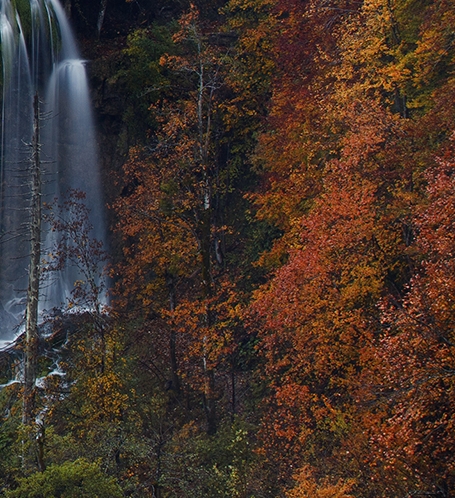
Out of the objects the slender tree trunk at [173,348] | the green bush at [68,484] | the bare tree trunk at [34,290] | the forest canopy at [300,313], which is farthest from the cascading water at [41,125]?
the green bush at [68,484]

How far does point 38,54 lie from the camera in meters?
20.6

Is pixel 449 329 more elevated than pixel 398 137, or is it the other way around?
pixel 398 137

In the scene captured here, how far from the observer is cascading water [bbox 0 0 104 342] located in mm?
19875

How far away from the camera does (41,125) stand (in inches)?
835

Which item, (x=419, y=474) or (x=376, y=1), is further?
(x=376, y=1)

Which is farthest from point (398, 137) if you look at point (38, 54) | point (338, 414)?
point (38, 54)

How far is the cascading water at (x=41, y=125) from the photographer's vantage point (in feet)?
65.2

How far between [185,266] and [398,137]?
7.45 meters

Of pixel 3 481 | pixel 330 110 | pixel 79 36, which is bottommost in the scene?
pixel 3 481

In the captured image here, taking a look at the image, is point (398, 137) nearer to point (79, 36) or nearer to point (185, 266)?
point (185, 266)

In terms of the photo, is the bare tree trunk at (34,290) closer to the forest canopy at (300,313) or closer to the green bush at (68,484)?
the forest canopy at (300,313)

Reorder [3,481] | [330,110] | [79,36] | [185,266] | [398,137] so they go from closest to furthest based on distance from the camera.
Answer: [3,481]
[398,137]
[330,110]
[185,266]
[79,36]

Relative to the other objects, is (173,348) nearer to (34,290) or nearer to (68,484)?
(34,290)

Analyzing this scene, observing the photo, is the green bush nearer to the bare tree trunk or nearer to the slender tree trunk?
the bare tree trunk
